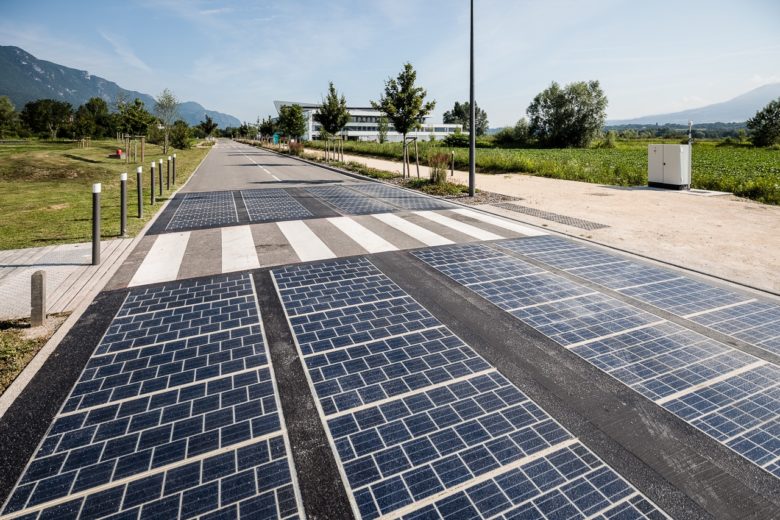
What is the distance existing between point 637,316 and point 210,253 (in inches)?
294

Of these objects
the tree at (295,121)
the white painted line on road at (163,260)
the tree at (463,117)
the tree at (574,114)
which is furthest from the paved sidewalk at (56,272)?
the tree at (463,117)

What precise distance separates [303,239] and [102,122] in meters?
88.3

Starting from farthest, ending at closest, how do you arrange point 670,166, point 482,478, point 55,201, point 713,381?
point 670,166 → point 55,201 → point 713,381 → point 482,478

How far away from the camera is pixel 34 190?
1667 cm

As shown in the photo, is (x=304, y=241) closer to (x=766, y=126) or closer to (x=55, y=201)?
(x=55, y=201)

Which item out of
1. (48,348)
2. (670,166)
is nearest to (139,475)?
(48,348)

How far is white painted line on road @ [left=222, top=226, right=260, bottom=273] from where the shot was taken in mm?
7676

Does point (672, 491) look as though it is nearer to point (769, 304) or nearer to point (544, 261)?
point (769, 304)

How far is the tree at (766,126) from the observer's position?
2498 inches

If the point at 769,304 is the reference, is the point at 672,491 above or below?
below

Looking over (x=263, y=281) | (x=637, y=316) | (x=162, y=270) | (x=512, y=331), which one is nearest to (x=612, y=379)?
(x=512, y=331)

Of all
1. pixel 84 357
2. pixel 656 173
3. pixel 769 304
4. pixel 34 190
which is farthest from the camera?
pixel 656 173

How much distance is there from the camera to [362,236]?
986 cm

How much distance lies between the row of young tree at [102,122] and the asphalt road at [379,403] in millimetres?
38001
